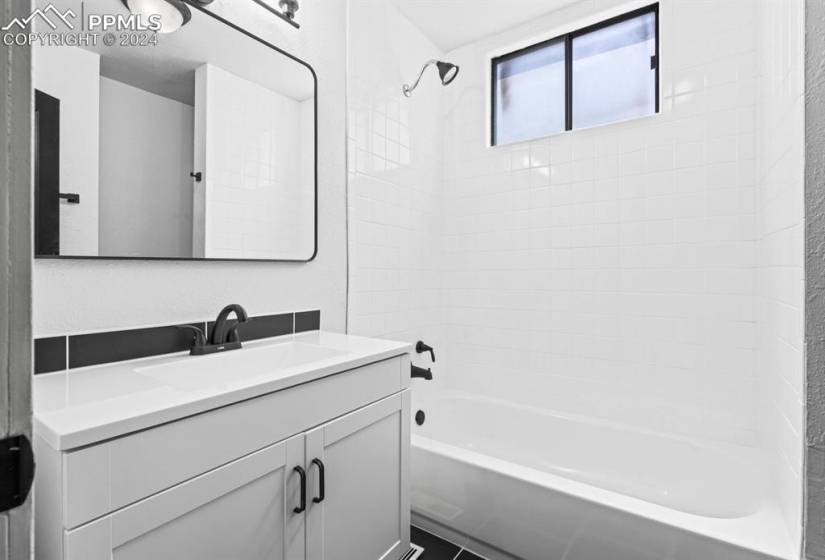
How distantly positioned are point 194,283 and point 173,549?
824 mm

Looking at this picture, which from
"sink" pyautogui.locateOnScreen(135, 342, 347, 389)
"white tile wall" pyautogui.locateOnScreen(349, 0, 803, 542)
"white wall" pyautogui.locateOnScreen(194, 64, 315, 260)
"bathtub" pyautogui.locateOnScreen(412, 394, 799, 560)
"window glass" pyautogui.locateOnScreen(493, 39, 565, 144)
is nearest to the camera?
"sink" pyautogui.locateOnScreen(135, 342, 347, 389)

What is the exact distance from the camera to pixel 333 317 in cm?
199

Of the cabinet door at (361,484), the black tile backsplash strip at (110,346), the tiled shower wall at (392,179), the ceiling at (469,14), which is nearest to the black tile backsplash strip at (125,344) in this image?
the black tile backsplash strip at (110,346)

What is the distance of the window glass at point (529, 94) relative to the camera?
101 inches

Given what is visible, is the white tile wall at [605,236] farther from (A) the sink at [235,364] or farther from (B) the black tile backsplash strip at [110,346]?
(B) the black tile backsplash strip at [110,346]

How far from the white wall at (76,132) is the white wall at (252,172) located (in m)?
0.30

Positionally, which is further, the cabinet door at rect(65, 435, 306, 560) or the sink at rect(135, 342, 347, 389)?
the sink at rect(135, 342, 347, 389)

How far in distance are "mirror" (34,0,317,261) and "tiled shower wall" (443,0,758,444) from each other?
1252mm

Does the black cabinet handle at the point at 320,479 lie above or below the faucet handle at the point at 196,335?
below

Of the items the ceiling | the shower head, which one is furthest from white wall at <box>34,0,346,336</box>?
the ceiling

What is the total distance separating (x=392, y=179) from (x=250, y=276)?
3.59 ft

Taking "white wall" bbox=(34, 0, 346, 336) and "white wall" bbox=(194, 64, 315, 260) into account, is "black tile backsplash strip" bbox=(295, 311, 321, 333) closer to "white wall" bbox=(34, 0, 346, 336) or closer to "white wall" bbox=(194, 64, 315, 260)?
"white wall" bbox=(34, 0, 346, 336)

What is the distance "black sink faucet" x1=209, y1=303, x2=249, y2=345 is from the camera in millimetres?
1379

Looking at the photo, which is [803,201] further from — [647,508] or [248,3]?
[248,3]
